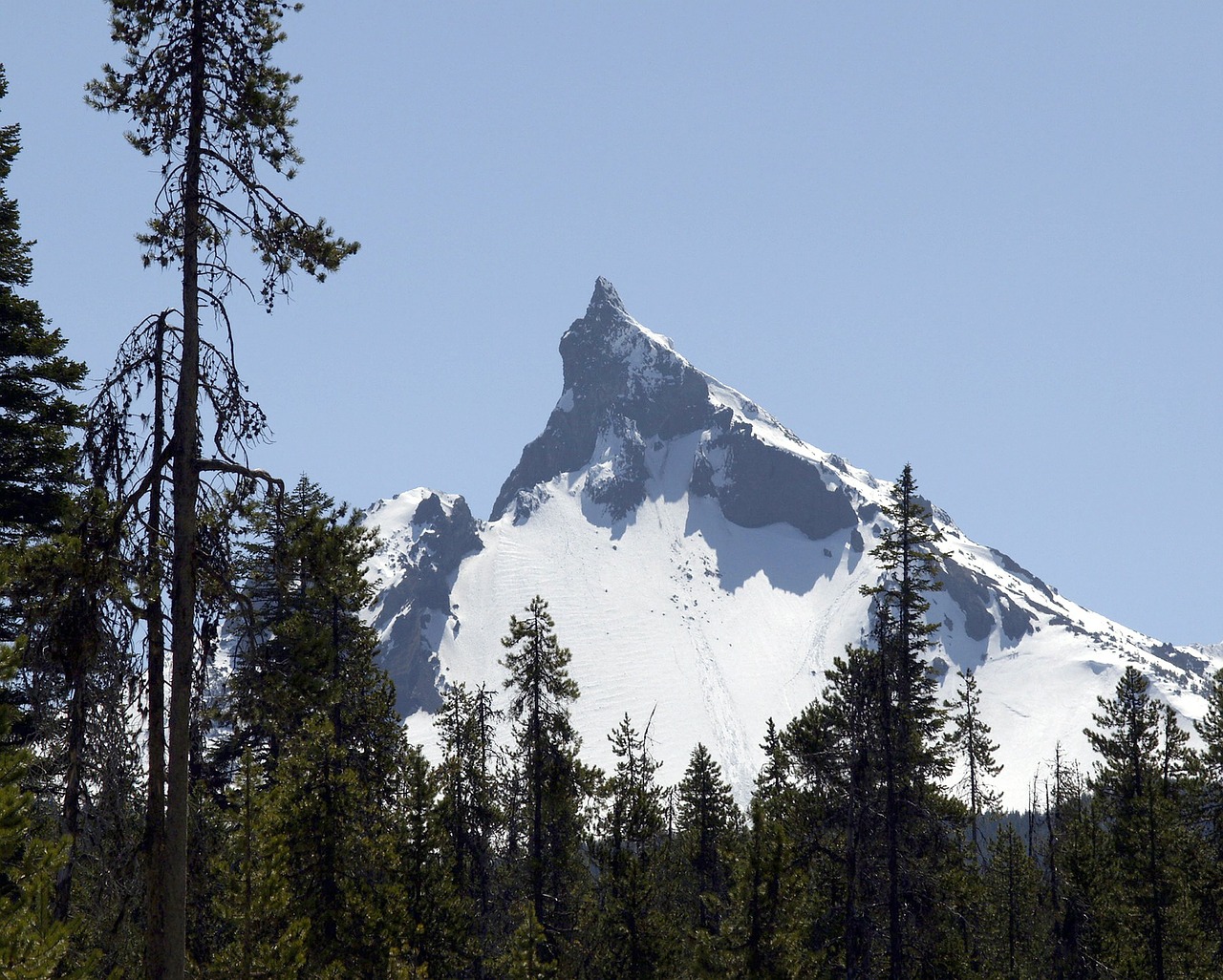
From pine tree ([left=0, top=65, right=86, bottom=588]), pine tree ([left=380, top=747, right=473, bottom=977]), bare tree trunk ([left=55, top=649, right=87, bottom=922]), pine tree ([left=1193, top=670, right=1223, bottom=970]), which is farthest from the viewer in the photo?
pine tree ([left=1193, top=670, right=1223, bottom=970])

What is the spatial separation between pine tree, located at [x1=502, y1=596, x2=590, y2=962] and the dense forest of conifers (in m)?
0.15

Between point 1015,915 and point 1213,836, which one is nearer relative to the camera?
point 1213,836

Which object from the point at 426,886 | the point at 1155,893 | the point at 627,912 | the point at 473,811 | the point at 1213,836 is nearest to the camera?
the point at 426,886

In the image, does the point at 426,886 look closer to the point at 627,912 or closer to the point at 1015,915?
the point at 627,912

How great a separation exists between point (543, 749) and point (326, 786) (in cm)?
900

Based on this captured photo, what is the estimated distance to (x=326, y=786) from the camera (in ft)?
86.4

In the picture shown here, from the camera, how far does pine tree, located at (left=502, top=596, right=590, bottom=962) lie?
3359cm

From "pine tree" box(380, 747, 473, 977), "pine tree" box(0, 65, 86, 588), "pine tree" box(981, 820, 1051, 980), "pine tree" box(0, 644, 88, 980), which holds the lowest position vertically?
"pine tree" box(981, 820, 1051, 980)

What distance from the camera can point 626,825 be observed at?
37.1m

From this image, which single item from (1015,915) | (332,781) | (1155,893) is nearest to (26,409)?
(332,781)

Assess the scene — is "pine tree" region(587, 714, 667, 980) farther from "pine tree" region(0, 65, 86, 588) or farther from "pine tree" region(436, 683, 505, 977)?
"pine tree" region(0, 65, 86, 588)

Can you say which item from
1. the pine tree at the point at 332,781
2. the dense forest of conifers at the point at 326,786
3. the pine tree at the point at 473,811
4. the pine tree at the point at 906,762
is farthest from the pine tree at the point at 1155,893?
the pine tree at the point at 332,781

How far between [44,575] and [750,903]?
70.1 ft

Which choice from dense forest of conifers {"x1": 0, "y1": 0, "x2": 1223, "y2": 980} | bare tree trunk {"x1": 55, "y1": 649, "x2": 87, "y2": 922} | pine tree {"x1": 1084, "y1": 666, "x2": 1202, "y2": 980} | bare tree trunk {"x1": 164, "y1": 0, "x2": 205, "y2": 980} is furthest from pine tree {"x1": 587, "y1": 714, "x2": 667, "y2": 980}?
bare tree trunk {"x1": 164, "y1": 0, "x2": 205, "y2": 980}
